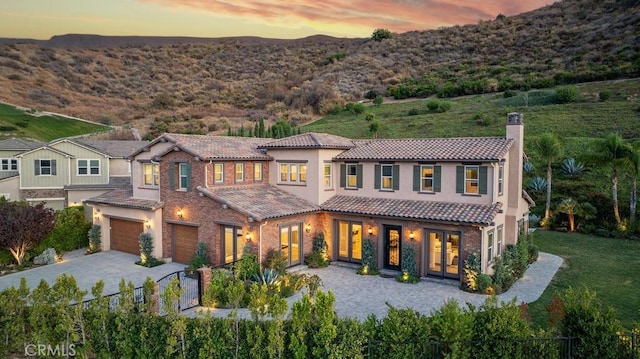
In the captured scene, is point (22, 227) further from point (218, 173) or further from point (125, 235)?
point (218, 173)

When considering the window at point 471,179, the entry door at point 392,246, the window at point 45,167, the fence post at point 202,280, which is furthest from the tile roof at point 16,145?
the window at point 471,179

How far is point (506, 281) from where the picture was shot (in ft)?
59.2

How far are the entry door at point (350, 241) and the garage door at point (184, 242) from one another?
7.16m

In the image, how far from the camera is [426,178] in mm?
20984

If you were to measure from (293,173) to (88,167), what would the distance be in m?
17.7

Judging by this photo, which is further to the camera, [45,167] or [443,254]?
[45,167]

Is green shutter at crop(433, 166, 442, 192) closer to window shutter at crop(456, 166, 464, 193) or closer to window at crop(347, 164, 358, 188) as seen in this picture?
window shutter at crop(456, 166, 464, 193)

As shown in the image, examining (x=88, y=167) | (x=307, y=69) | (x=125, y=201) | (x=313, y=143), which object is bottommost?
(x=125, y=201)

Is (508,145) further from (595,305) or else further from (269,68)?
(269,68)

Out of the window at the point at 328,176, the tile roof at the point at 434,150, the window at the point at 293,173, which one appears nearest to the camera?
the tile roof at the point at 434,150

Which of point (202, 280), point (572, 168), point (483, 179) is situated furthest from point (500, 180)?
point (572, 168)

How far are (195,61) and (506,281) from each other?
10318 cm

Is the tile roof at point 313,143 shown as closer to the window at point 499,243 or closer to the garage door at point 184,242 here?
the garage door at point 184,242

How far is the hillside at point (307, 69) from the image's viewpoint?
209ft
